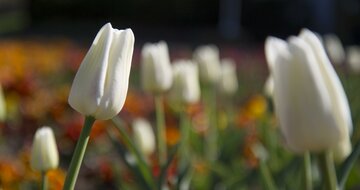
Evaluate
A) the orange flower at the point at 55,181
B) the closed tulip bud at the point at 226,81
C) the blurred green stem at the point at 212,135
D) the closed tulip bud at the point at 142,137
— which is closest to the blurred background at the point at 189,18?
the closed tulip bud at the point at 226,81

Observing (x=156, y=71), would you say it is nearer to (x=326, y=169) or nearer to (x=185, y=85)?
(x=185, y=85)

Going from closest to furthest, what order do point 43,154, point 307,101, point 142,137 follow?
1. point 307,101
2. point 43,154
3. point 142,137

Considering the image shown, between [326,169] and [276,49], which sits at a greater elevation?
[276,49]

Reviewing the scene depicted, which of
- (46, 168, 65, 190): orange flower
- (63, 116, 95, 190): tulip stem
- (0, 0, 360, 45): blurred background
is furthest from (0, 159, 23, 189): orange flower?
(0, 0, 360, 45): blurred background

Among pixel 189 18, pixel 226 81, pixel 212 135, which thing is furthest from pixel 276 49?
pixel 189 18

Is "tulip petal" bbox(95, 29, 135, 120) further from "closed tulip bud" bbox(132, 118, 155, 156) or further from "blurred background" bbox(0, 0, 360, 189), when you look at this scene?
"closed tulip bud" bbox(132, 118, 155, 156)

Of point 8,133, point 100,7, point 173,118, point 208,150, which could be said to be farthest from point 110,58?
point 100,7
